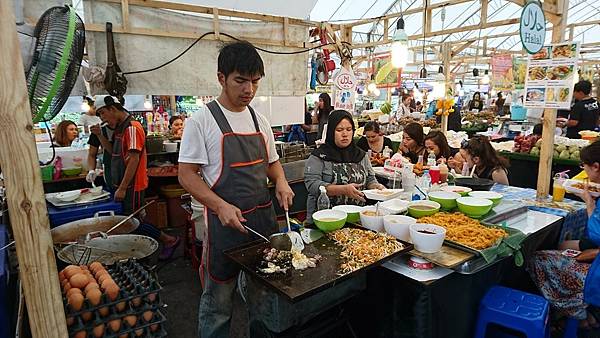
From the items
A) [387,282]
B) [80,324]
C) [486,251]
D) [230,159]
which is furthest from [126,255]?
[486,251]

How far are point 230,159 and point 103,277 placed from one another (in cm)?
93

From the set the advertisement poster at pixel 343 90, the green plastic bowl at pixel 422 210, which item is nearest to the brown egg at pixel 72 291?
the green plastic bowl at pixel 422 210

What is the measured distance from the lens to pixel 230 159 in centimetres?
220

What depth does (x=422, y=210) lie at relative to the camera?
8.36ft

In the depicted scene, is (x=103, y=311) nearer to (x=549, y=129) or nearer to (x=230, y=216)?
(x=230, y=216)

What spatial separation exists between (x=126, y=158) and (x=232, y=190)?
254 cm

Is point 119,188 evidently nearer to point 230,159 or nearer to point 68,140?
point 230,159

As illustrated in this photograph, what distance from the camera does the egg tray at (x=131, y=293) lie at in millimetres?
1776

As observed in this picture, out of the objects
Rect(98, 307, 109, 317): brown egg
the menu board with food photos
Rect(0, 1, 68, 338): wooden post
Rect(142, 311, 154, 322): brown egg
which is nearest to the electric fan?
Rect(0, 1, 68, 338): wooden post

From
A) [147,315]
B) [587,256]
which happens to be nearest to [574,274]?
[587,256]

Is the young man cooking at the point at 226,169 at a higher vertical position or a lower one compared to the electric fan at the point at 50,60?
lower

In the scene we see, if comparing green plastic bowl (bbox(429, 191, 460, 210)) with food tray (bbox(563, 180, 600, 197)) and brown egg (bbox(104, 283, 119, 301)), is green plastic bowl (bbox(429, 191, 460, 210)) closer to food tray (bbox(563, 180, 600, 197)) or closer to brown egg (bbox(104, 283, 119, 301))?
food tray (bbox(563, 180, 600, 197))

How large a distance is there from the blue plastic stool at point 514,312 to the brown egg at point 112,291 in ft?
7.01

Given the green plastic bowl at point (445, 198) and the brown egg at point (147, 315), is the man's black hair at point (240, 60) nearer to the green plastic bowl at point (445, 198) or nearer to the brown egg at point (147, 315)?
the brown egg at point (147, 315)
